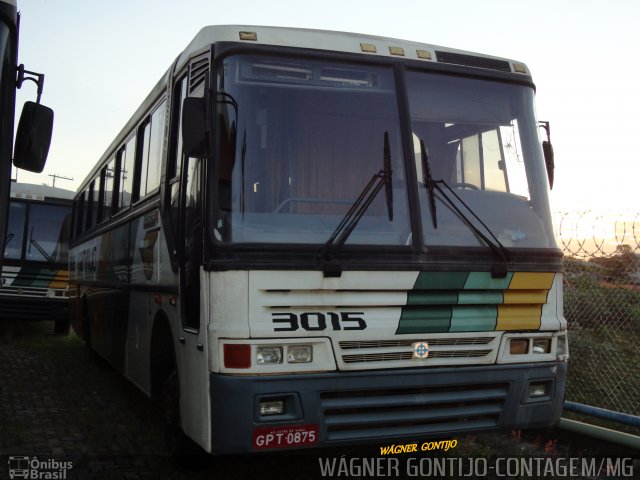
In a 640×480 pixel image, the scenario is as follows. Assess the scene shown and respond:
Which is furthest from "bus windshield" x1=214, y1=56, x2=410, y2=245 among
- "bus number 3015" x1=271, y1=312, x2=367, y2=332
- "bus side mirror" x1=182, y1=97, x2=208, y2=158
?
"bus number 3015" x1=271, y1=312, x2=367, y2=332

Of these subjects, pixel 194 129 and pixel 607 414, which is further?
pixel 607 414

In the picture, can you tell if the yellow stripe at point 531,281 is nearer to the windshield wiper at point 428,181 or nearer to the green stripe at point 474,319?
the green stripe at point 474,319

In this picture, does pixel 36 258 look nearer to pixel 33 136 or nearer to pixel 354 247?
pixel 33 136

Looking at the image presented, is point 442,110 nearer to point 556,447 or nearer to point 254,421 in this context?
point 254,421

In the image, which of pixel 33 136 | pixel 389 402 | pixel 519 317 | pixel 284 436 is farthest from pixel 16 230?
pixel 519 317

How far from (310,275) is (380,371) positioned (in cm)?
76

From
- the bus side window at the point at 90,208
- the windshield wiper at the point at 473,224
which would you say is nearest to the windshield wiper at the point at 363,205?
the windshield wiper at the point at 473,224

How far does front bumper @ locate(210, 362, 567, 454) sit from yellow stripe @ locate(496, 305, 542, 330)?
0.26 metres

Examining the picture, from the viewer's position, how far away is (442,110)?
5.51 m

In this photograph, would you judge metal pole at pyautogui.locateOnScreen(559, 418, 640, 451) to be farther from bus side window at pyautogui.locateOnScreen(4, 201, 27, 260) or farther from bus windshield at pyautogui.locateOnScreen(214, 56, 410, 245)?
bus side window at pyautogui.locateOnScreen(4, 201, 27, 260)

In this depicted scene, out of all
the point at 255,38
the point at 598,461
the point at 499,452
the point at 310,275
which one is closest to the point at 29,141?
the point at 255,38

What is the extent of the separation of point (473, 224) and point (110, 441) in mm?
3733

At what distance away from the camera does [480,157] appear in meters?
5.71

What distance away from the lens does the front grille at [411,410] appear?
4.86 meters
